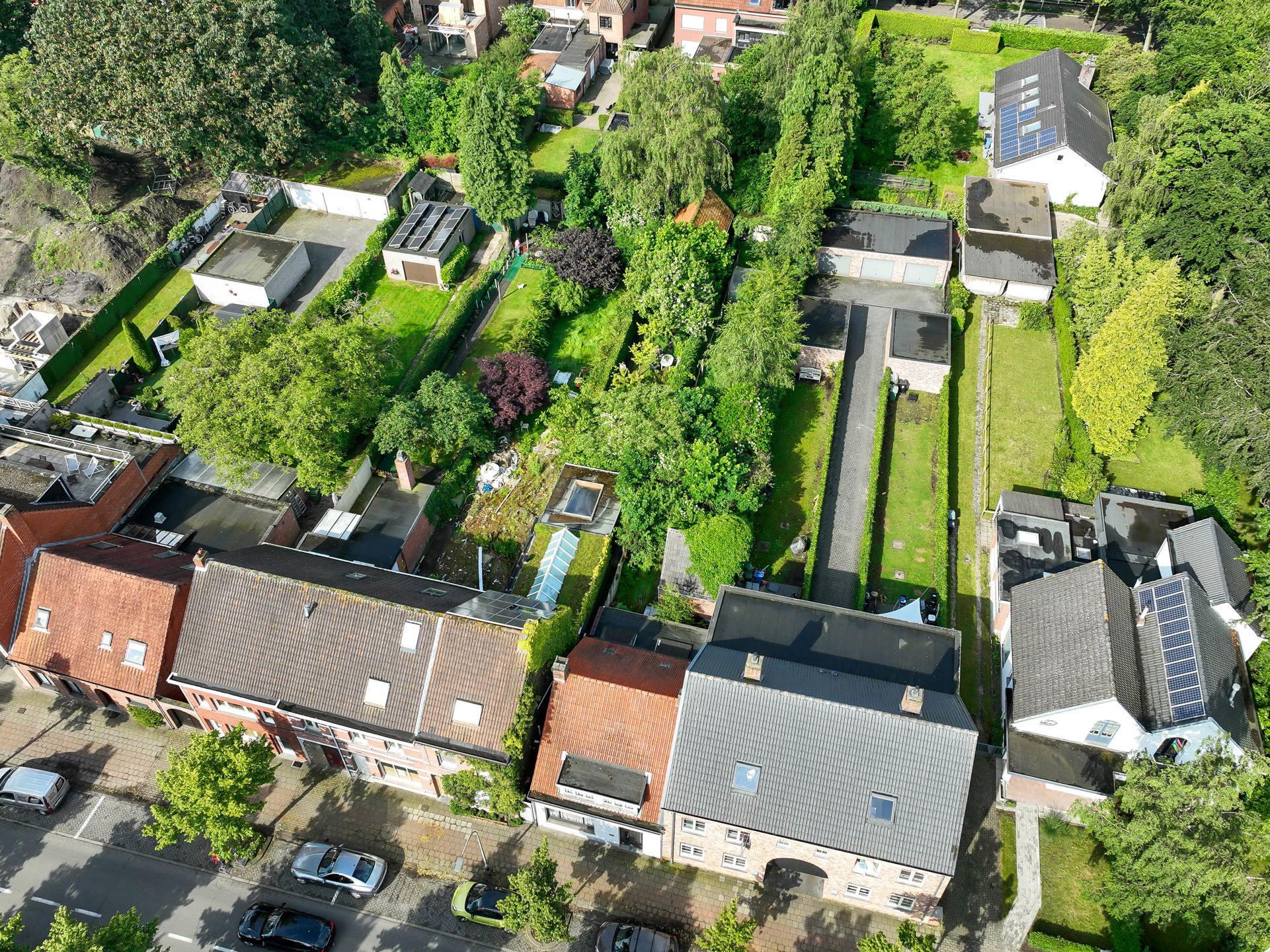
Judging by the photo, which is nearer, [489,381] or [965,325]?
[489,381]

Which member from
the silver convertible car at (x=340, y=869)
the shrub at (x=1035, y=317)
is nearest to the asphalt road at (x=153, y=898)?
the silver convertible car at (x=340, y=869)

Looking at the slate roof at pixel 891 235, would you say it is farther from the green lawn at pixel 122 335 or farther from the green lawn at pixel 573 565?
the green lawn at pixel 122 335

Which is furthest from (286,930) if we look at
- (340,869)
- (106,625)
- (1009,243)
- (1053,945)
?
(1009,243)

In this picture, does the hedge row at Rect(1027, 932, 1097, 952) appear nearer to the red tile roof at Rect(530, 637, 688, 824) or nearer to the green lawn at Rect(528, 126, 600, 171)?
the red tile roof at Rect(530, 637, 688, 824)

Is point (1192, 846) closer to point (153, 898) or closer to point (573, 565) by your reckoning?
point (573, 565)

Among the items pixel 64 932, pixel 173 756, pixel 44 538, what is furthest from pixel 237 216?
pixel 64 932

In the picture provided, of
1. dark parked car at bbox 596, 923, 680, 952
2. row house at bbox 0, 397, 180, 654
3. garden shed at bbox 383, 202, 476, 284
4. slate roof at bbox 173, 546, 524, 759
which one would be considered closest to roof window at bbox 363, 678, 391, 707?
slate roof at bbox 173, 546, 524, 759

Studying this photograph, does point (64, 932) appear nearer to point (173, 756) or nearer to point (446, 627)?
point (173, 756)
